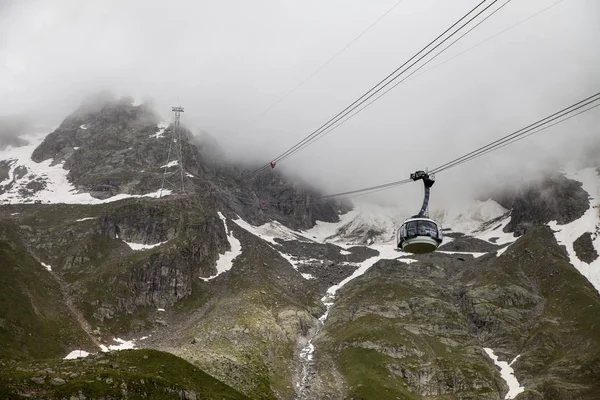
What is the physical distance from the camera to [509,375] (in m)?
177

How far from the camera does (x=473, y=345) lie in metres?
194

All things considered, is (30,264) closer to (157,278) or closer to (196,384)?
(157,278)

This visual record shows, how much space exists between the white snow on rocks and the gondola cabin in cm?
14326

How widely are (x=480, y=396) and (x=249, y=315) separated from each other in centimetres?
8440

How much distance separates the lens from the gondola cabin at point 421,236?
46.3 meters

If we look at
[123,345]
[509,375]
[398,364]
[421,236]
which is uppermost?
[123,345]

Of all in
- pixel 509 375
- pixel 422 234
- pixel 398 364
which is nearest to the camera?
pixel 422 234

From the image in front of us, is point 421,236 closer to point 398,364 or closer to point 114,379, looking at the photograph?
point 114,379

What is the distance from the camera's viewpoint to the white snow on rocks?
543ft

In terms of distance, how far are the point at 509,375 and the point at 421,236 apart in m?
158

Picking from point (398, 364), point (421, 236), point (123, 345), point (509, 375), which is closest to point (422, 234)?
point (421, 236)

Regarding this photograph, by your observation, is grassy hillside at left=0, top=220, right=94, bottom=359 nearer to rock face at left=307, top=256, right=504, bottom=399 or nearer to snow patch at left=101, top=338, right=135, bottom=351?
snow patch at left=101, top=338, right=135, bottom=351

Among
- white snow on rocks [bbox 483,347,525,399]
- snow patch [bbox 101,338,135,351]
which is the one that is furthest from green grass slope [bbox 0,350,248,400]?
white snow on rocks [bbox 483,347,525,399]

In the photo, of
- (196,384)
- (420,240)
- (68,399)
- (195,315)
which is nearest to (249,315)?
(195,315)
